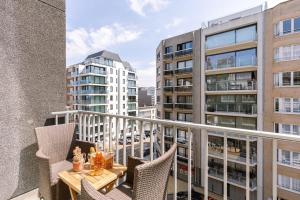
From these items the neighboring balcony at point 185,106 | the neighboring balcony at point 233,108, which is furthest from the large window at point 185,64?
the neighboring balcony at point 233,108

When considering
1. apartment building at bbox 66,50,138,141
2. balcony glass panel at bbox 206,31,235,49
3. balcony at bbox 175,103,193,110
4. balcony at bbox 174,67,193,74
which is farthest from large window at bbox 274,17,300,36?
apartment building at bbox 66,50,138,141

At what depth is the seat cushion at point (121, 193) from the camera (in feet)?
5.20

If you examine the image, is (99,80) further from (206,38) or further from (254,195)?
(254,195)

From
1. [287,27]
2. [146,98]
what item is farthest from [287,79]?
[146,98]

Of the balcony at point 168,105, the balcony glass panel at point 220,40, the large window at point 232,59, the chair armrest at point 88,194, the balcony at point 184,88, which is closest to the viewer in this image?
the chair armrest at point 88,194

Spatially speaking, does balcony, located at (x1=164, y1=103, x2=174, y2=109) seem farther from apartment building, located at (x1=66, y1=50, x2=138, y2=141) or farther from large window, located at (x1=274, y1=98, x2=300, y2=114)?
apartment building, located at (x1=66, y1=50, x2=138, y2=141)

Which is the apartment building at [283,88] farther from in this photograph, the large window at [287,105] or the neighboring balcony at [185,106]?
the neighboring balcony at [185,106]

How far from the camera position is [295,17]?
1035 centimetres

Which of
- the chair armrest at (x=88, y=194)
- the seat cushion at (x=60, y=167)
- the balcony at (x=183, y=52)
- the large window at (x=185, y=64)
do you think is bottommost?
the seat cushion at (x=60, y=167)

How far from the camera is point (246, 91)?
12500mm

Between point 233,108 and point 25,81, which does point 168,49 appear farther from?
point 25,81

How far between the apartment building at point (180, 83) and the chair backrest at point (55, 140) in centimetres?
1138

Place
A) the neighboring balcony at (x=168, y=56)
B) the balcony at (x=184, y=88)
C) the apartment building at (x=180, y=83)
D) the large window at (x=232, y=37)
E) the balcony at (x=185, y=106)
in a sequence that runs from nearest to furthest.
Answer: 1. the large window at (x=232, y=37)
2. the apartment building at (x=180, y=83)
3. the balcony at (x=185, y=106)
4. the balcony at (x=184, y=88)
5. the neighboring balcony at (x=168, y=56)

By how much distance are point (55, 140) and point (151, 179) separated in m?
1.84
